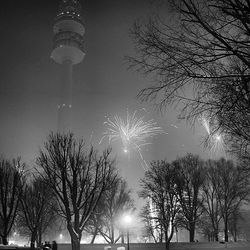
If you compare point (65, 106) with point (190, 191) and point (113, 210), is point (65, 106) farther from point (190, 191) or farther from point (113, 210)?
point (190, 191)

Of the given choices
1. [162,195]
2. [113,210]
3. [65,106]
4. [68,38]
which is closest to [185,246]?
[162,195]

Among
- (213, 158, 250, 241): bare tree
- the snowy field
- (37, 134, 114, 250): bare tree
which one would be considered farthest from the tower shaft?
(37, 134, 114, 250): bare tree

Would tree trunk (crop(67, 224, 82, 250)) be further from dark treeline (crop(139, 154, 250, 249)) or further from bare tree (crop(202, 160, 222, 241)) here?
bare tree (crop(202, 160, 222, 241))

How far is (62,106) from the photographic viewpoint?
174 metres

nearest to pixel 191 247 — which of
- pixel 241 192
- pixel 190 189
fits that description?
pixel 190 189

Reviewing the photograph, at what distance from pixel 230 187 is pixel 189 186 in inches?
215

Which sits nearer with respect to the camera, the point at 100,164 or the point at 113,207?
→ the point at 100,164

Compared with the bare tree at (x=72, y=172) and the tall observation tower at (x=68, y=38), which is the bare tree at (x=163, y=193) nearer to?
the bare tree at (x=72, y=172)

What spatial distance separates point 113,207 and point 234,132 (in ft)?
135

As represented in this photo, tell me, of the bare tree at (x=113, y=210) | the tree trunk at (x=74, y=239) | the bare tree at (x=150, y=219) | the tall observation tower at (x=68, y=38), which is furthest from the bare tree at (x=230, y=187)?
the tall observation tower at (x=68, y=38)

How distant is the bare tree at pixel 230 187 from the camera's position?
141 feet

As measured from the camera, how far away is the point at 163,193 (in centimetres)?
3959

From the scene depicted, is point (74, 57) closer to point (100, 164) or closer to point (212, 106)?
point (100, 164)

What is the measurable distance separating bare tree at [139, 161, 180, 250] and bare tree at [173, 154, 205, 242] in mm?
956
